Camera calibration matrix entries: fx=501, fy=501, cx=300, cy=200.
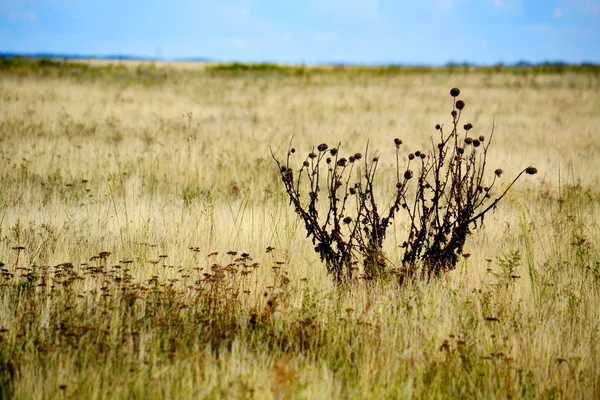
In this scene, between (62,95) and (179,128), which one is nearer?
(179,128)

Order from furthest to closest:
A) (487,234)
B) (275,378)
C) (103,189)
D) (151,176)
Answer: (151,176) → (103,189) → (487,234) → (275,378)

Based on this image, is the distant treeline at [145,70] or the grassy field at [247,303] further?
the distant treeline at [145,70]

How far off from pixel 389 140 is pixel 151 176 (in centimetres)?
638

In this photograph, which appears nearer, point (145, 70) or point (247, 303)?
point (247, 303)

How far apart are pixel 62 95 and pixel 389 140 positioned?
1211cm

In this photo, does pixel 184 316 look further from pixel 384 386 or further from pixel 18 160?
pixel 18 160

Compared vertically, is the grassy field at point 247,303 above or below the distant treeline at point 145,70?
below

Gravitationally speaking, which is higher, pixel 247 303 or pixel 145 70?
pixel 145 70

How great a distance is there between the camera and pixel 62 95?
1762cm

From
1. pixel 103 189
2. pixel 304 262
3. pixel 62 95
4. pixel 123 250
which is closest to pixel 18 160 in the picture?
pixel 103 189

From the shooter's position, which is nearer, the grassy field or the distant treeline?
the grassy field

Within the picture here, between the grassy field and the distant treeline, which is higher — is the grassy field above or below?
below

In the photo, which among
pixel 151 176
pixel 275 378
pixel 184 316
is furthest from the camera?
pixel 151 176

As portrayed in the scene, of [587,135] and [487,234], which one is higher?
[587,135]
